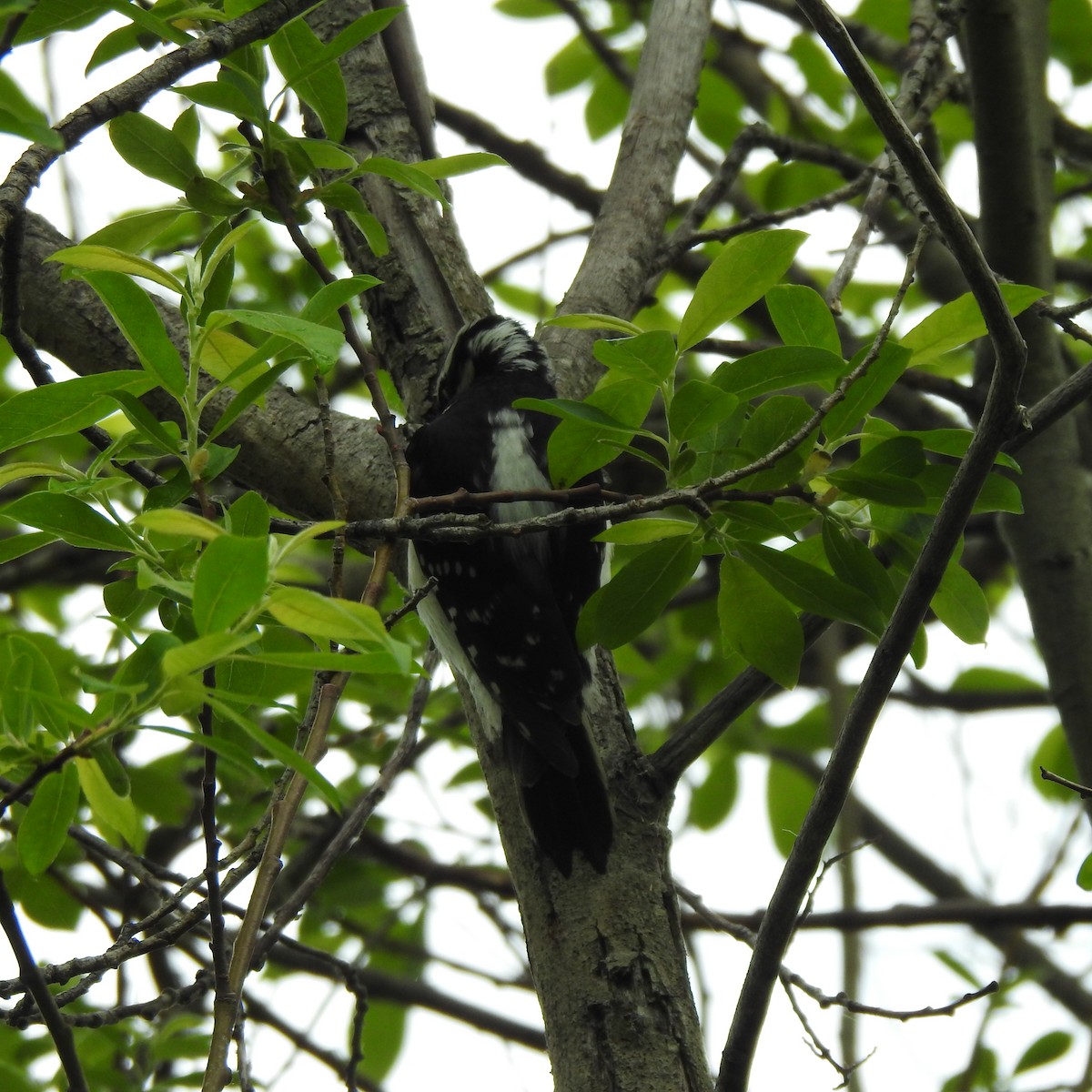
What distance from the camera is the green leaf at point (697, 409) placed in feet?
A: 5.36

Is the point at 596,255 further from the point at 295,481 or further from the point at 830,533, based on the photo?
the point at 830,533

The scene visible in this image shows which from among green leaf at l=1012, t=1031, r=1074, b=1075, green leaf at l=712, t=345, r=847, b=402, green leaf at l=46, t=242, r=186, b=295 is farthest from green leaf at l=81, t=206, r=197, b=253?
green leaf at l=1012, t=1031, r=1074, b=1075

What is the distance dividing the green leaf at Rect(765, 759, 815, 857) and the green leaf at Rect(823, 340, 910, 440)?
2224mm

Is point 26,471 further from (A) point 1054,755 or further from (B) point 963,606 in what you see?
(A) point 1054,755

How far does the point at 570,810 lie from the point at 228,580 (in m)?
1.13

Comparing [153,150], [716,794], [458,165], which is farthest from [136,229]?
[716,794]

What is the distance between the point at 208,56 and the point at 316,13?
170 centimetres

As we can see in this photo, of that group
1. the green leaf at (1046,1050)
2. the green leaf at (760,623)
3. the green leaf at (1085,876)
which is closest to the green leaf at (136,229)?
the green leaf at (760,623)

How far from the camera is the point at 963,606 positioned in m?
1.89

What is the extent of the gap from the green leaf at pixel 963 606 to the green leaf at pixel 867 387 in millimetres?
327

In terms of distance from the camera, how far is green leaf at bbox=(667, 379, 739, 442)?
5.36 feet

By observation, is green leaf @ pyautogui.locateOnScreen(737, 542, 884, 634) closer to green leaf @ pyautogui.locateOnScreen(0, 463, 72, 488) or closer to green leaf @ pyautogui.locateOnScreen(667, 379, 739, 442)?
green leaf @ pyautogui.locateOnScreen(667, 379, 739, 442)

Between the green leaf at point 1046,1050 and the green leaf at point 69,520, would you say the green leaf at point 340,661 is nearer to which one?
the green leaf at point 69,520

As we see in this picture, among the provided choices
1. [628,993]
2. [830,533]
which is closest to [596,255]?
[830,533]
